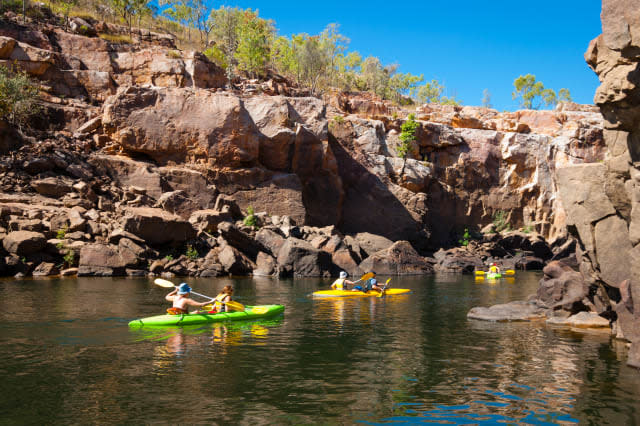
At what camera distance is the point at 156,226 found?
107ft

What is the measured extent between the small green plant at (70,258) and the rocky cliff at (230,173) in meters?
0.12

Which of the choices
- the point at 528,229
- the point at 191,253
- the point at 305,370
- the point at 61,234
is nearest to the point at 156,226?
the point at 191,253

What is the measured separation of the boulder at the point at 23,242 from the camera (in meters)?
28.8

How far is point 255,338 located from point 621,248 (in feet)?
31.4

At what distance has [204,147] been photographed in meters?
41.8

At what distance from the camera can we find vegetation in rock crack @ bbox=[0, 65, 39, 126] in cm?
3750

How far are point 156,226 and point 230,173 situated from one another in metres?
10.9

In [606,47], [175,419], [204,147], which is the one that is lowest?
[175,419]

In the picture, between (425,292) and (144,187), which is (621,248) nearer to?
(425,292)

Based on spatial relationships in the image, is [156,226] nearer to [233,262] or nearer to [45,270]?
[233,262]

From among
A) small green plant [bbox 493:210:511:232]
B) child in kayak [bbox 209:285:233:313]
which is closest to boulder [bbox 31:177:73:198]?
child in kayak [bbox 209:285:233:313]

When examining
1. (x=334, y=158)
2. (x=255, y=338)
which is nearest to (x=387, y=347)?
(x=255, y=338)

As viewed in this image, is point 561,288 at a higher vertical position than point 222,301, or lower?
higher

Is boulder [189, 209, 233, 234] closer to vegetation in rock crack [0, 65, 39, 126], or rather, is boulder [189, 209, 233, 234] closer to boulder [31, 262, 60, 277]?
boulder [31, 262, 60, 277]
